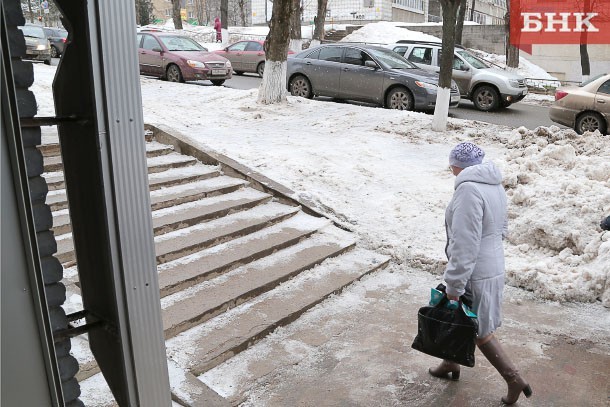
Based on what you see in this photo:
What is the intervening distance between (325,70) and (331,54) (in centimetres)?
47

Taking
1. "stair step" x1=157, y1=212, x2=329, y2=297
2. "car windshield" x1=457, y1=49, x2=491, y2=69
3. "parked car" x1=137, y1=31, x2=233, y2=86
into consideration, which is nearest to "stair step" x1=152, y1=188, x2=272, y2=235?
"stair step" x1=157, y1=212, x2=329, y2=297

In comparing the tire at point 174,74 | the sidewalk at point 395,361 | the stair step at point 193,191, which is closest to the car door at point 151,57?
the tire at point 174,74

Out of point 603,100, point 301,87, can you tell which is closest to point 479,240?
point 603,100

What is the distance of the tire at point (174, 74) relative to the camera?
53.4 feet

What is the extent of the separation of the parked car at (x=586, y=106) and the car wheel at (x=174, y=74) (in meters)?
10.1

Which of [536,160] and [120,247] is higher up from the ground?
[120,247]

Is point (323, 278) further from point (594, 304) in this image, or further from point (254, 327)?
point (594, 304)

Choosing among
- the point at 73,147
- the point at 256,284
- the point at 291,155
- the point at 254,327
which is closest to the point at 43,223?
the point at 73,147

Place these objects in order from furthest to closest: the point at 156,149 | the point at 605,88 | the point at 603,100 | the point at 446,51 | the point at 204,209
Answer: the point at 605,88 < the point at 603,100 < the point at 446,51 < the point at 156,149 < the point at 204,209

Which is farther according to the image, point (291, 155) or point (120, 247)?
point (291, 155)

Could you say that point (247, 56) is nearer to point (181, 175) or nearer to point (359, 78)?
point (359, 78)

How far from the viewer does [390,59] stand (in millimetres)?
14023

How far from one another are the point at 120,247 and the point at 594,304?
481cm

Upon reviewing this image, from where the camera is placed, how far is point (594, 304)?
17.6 ft
